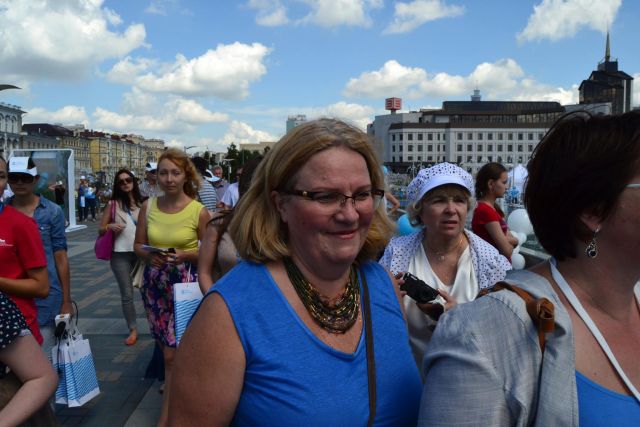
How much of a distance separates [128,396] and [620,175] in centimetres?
448

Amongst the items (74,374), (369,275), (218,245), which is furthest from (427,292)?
(74,374)

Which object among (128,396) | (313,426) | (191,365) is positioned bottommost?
(128,396)

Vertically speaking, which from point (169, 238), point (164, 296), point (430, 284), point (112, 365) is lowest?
point (112, 365)

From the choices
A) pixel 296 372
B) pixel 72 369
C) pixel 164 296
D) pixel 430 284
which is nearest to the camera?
pixel 296 372

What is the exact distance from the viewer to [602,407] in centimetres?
122

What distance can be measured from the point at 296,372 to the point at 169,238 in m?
3.03

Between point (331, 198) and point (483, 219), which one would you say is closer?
point (331, 198)

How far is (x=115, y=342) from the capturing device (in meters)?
6.34

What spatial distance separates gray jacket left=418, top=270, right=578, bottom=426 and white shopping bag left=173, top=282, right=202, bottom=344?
268cm

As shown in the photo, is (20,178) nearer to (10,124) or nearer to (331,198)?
(331,198)

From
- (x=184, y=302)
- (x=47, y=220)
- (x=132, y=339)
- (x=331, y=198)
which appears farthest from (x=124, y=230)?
(x=331, y=198)

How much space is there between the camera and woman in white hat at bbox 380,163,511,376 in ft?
9.52

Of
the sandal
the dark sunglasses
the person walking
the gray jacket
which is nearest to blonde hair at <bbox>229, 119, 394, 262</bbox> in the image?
the gray jacket

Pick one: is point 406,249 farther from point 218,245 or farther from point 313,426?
point 313,426
